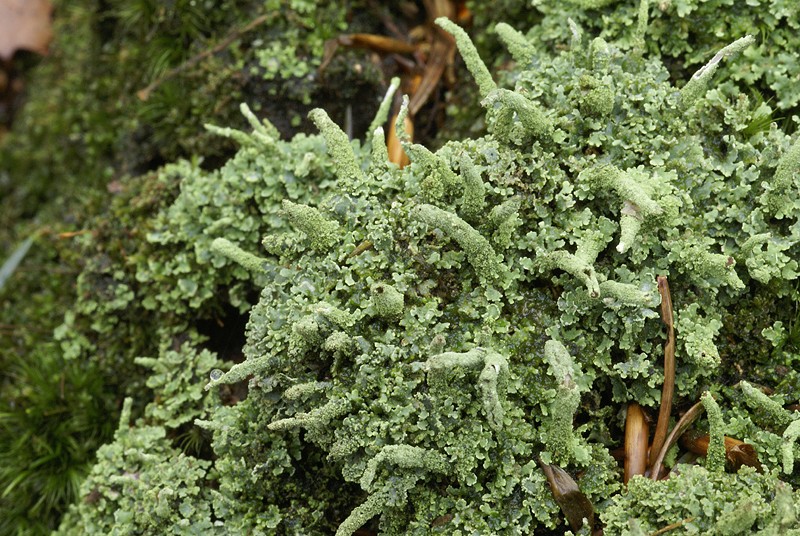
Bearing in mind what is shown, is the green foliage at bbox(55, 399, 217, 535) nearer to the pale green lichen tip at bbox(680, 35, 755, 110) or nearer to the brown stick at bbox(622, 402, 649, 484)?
the brown stick at bbox(622, 402, 649, 484)

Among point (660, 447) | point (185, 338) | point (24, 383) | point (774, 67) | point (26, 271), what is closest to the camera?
point (660, 447)

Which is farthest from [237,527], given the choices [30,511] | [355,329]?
[30,511]

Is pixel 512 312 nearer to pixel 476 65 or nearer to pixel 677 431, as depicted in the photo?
pixel 677 431

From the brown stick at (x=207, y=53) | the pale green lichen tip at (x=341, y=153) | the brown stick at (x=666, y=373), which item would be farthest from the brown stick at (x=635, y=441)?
the brown stick at (x=207, y=53)

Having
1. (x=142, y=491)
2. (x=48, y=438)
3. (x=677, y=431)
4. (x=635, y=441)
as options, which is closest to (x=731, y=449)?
(x=677, y=431)

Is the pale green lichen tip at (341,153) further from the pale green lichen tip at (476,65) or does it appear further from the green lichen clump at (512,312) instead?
the pale green lichen tip at (476,65)

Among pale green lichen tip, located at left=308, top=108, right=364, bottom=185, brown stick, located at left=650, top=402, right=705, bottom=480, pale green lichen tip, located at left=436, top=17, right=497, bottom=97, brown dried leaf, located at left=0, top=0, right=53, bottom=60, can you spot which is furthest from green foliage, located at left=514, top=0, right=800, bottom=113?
brown dried leaf, located at left=0, top=0, right=53, bottom=60

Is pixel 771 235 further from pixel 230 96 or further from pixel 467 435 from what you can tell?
pixel 230 96
